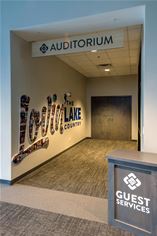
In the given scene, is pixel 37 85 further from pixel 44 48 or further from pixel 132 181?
pixel 132 181

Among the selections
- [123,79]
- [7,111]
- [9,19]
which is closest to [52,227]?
[7,111]

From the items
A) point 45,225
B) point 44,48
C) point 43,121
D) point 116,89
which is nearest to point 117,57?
point 44,48

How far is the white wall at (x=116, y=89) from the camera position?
8422mm

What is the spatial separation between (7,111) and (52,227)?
2.26 m

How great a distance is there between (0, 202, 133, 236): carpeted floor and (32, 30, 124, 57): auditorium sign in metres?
2.83

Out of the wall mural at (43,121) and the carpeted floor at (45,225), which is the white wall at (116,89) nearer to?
the wall mural at (43,121)

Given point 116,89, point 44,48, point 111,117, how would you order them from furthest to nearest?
1. point 111,117
2. point 116,89
3. point 44,48

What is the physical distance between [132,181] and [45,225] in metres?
1.24

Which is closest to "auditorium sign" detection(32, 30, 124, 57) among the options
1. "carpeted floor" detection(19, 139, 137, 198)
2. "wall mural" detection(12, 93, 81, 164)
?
"wall mural" detection(12, 93, 81, 164)

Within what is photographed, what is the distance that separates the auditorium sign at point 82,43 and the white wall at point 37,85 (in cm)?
41

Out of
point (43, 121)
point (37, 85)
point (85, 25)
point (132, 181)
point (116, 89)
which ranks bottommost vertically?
point (132, 181)

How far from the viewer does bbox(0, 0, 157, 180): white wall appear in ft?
9.19

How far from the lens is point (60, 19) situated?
327 centimetres

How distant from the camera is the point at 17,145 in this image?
151 inches
